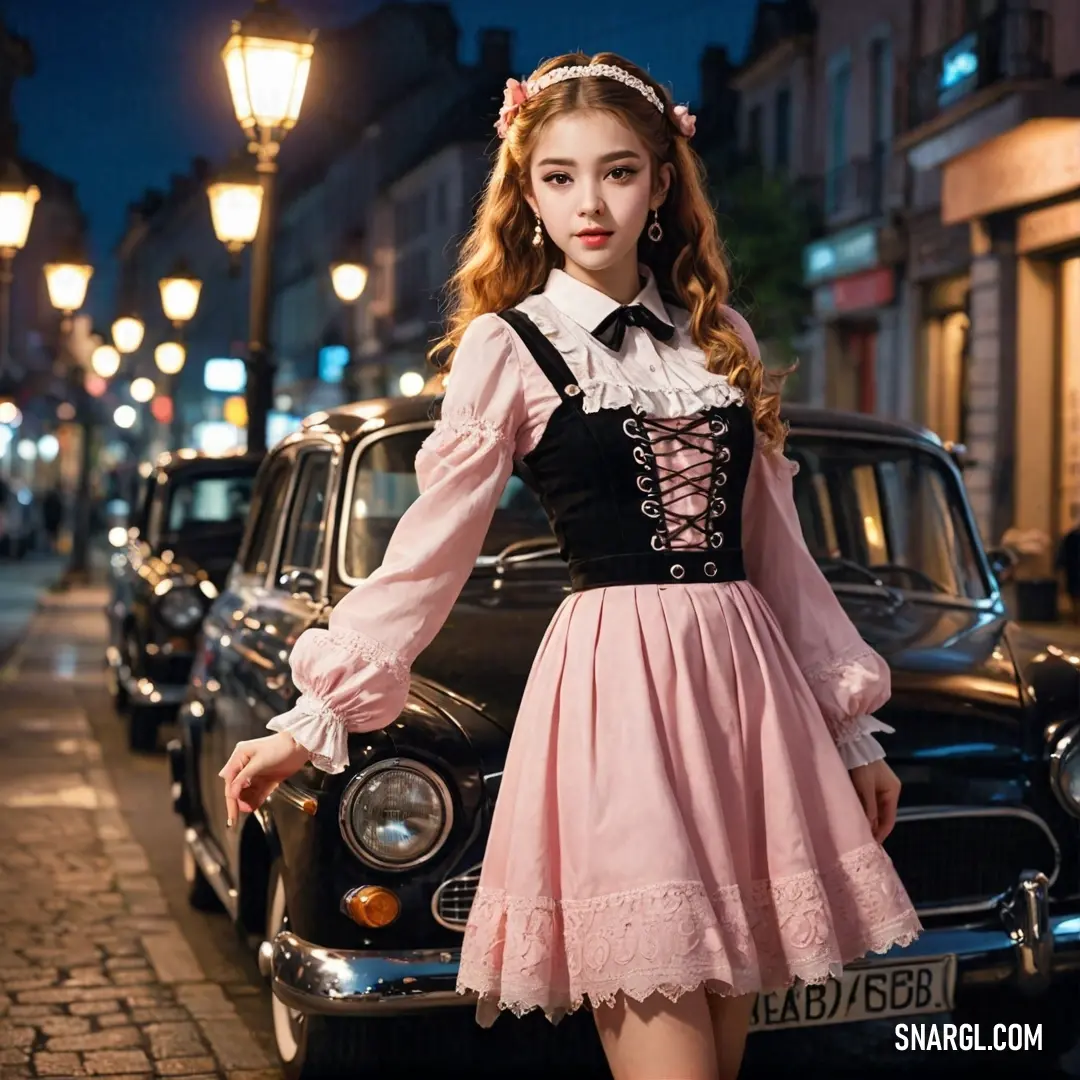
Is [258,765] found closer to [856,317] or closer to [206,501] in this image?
[206,501]

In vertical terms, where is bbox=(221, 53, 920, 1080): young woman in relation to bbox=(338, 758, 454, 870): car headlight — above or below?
above

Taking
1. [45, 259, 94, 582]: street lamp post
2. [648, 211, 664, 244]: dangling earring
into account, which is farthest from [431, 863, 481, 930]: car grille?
[45, 259, 94, 582]: street lamp post

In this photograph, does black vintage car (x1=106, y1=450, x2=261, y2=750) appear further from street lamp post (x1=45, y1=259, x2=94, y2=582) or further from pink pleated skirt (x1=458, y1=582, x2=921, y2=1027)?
street lamp post (x1=45, y1=259, x2=94, y2=582)

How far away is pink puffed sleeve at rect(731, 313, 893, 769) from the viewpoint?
2.92 metres

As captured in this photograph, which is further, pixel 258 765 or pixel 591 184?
pixel 591 184

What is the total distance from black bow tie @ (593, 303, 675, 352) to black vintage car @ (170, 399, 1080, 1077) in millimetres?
1333

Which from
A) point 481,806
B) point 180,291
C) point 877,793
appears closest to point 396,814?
point 481,806

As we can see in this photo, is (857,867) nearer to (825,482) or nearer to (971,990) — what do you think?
(971,990)

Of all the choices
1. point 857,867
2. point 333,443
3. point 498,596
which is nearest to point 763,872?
point 857,867

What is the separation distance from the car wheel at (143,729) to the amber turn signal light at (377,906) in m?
6.86

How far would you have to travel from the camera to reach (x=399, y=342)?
182 feet

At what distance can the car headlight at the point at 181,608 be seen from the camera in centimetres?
1067

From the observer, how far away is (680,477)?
2.84m

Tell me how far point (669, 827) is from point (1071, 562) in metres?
16.2
